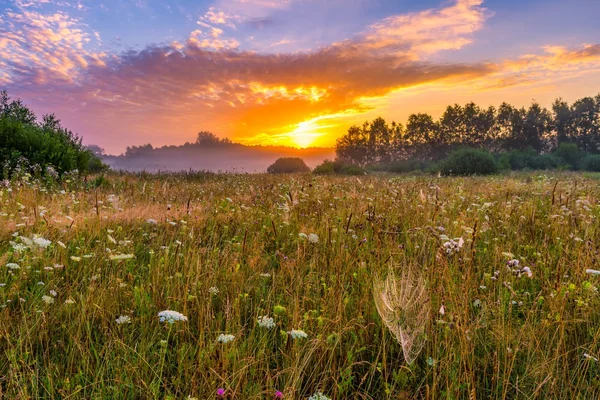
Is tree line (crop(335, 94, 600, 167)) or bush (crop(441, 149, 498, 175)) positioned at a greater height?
tree line (crop(335, 94, 600, 167))

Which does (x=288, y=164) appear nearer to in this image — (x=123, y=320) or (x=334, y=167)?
(x=334, y=167)

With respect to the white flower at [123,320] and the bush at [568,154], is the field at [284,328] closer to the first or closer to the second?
the white flower at [123,320]

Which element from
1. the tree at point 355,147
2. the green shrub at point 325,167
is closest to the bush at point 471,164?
the green shrub at point 325,167

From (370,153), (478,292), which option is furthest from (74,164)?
(370,153)

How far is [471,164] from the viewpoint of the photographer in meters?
32.3

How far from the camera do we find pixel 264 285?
3.22 metres

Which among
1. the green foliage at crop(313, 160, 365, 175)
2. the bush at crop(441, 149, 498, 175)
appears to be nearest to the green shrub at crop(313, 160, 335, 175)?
the green foliage at crop(313, 160, 365, 175)

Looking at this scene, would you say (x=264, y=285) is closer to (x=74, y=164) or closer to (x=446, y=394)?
(x=446, y=394)

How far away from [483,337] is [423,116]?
260 feet

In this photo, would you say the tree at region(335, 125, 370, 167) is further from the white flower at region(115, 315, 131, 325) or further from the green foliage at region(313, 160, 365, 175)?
the white flower at region(115, 315, 131, 325)

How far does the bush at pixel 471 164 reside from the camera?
31.8 meters

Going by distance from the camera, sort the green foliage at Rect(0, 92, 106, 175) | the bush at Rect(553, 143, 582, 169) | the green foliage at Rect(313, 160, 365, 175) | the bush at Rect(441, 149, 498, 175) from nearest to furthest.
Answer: the green foliage at Rect(0, 92, 106, 175) < the bush at Rect(441, 149, 498, 175) < the green foliage at Rect(313, 160, 365, 175) < the bush at Rect(553, 143, 582, 169)

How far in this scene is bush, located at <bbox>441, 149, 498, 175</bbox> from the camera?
31797 millimetres

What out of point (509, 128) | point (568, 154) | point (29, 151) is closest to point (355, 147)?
point (509, 128)
